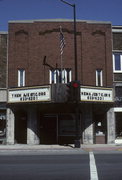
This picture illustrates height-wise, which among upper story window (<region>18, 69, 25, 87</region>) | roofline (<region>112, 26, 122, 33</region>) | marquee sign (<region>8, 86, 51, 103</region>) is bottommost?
marquee sign (<region>8, 86, 51, 103</region>)

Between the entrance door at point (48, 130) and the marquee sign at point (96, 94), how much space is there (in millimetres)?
4024

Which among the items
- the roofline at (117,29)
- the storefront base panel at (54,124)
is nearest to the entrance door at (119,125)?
the storefront base panel at (54,124)

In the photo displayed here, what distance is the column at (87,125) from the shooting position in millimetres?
24219

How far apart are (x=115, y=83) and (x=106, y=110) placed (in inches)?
94.6

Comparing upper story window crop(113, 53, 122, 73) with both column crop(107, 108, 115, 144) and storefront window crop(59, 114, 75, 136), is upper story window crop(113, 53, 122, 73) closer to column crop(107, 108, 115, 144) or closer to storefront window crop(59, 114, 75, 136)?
column crop(107, 108, 115, 144)

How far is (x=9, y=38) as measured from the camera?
83.5ft

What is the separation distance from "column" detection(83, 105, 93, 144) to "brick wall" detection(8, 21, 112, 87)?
7.38ft

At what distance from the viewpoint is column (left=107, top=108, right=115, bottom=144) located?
24.5 m

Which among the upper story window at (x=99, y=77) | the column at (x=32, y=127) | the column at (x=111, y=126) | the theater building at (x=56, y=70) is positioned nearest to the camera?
the column at (x=32, y=127)

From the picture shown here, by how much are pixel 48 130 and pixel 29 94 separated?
13.3ft

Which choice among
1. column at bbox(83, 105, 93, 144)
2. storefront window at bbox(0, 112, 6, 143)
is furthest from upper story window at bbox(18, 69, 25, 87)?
column at bbox(83, 105, 93, 144)

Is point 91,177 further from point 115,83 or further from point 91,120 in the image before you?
point 115,83

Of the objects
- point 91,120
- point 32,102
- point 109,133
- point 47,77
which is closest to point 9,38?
point 47,77

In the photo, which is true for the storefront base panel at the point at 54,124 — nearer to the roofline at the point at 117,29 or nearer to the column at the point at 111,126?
the column at the point at 111,126
